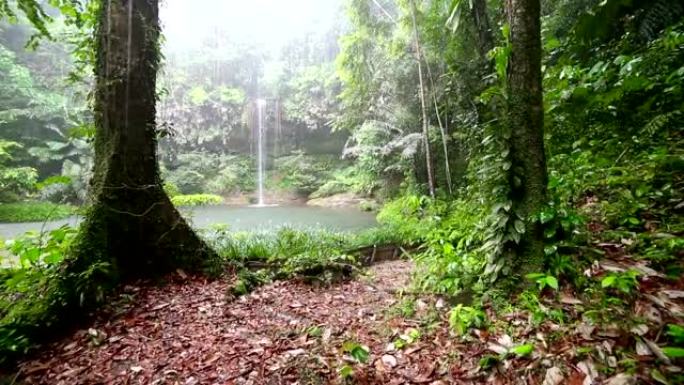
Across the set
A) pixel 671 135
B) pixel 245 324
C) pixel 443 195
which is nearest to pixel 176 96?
pixel 443 195

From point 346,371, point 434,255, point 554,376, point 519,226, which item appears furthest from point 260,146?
point 554,376

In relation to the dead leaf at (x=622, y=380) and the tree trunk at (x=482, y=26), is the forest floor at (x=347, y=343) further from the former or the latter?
the tree trunk at (x=482, y=26)

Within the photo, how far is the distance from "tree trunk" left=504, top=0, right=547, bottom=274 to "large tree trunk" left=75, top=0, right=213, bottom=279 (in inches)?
119

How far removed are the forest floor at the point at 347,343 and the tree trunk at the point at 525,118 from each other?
0.48 m

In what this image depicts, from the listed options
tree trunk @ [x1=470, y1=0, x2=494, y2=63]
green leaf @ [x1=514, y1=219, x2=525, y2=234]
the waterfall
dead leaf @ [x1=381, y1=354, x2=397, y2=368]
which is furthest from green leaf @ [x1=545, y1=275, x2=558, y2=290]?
the waterfall

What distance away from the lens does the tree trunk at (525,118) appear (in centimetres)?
201

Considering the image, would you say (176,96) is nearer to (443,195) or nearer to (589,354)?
(443,195)

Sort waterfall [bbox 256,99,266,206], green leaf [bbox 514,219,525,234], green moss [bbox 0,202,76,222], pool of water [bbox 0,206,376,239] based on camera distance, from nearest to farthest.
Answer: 1. green leaf [bbox 514,219,525,234]
2. pool of water [bbox 0,206,376,239]
3. green moss [bbox 0,202,76,222]
4. waterfall [bbox 256,99,266,206]

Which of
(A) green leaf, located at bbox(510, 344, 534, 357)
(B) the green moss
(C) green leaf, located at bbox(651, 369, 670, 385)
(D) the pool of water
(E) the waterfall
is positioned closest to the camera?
(C) green leaf, located at bbox(651, 369, 670, 385)

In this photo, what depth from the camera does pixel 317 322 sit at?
96.4 inches

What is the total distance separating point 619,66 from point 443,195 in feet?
15.2

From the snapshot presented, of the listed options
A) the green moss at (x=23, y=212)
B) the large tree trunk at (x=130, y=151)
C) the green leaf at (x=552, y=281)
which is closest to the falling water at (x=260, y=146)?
the green moss at (x=23, y=212)

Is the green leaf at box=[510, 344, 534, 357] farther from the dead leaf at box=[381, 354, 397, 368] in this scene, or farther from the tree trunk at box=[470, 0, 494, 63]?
the tree trunk at box=[470, 0, 494, 63]

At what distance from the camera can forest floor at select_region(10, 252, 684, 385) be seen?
1361 millimetres
